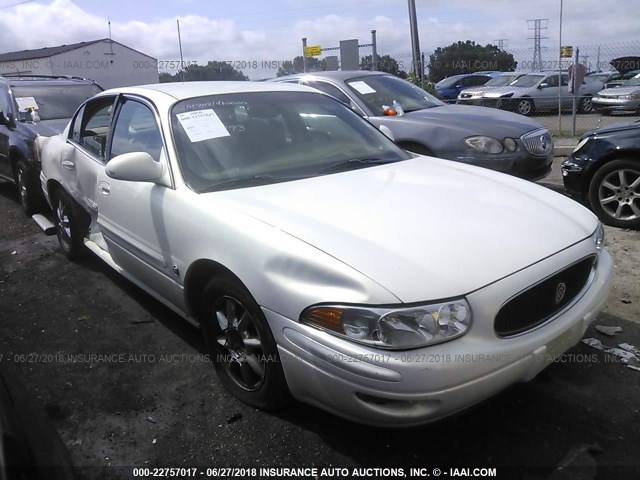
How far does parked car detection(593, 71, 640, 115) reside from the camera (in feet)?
51.0

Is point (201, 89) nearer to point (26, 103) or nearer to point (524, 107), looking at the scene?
point (26, 103)

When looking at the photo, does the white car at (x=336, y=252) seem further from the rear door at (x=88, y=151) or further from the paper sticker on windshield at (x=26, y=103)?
the paper sticker on windshield at (x=26, y=103)

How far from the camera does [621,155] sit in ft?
16.5

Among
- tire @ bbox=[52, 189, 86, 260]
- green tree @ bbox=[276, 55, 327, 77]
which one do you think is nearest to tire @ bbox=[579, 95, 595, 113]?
green tree @ bbox=[276, 55, 327, 77]

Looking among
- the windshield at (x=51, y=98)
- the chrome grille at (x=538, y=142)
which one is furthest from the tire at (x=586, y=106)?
the windshield at (x=51, y=98)

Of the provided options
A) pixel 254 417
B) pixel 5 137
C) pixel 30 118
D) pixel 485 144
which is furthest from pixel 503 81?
pixel 254 417

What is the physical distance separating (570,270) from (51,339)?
10.5 ft

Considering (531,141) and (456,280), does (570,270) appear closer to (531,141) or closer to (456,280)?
(456,280)

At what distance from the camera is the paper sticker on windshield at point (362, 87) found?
646 centimetres

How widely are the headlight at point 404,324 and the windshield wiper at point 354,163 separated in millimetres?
1302

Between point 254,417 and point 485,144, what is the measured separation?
4097 mm

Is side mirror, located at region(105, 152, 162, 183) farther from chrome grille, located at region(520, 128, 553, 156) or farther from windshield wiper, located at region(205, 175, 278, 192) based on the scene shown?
chrome grille, located at region(520, 128, 553, 156)

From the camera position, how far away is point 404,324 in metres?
2.00

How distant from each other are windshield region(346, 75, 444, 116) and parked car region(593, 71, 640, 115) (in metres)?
11.4
